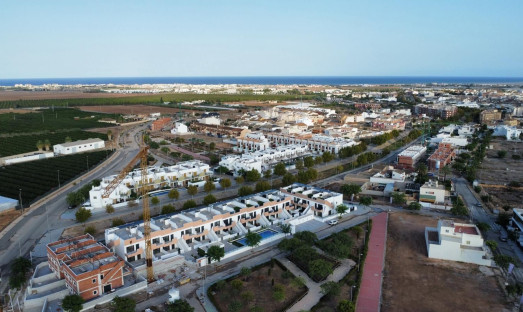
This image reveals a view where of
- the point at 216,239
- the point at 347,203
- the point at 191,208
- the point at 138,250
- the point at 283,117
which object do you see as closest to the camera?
the point at 138,250

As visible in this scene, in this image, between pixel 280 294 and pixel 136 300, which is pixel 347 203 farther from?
pixel 136 300

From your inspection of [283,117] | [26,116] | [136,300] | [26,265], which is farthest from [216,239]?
[26,116]

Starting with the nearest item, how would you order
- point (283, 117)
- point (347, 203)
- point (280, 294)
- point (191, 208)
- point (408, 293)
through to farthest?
point (280, 294) → point (408, 293) → point (191, 208) → point (347, 203) → point (283, 117)

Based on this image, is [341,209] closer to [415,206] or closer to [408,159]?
[415,206]

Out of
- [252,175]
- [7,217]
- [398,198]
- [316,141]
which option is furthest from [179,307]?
[316,141]

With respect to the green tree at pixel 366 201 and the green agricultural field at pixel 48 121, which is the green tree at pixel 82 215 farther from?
the green agricultural field at pixel 48 121
